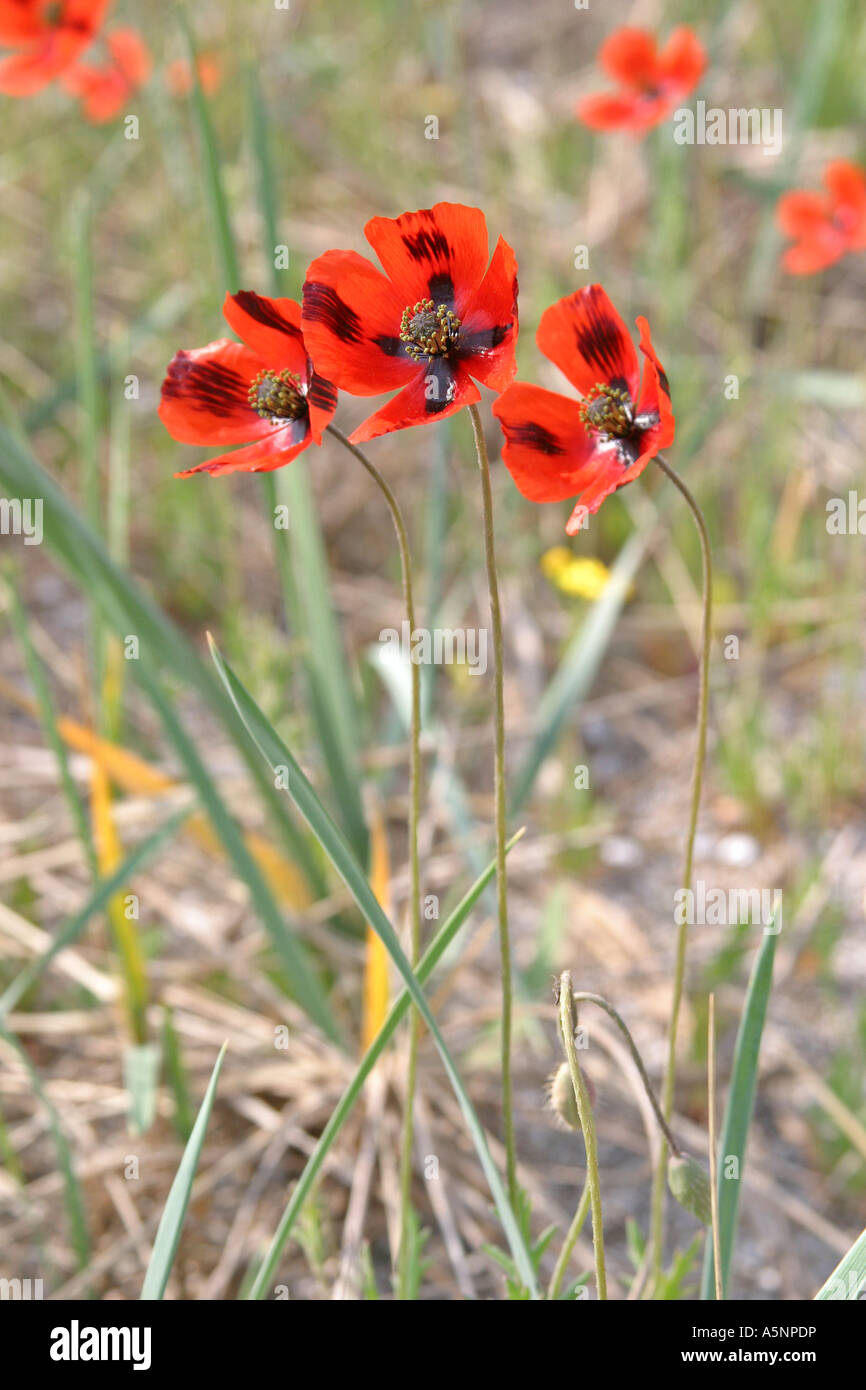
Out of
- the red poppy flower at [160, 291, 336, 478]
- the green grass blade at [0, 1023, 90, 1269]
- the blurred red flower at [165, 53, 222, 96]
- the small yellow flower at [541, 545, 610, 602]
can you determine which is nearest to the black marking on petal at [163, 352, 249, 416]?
the red poppy flower at [160, 291, 336, 478]

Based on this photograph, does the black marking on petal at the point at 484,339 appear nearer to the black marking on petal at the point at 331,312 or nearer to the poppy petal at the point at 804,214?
the black marking on petal at the point at 331,312

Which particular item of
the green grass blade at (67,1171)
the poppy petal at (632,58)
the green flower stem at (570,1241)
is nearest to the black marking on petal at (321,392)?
the green flower stem at (570,1241)

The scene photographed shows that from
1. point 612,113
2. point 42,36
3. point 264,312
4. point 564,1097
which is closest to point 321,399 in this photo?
point 264,312

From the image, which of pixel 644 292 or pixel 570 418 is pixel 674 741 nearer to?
pixel 644 292

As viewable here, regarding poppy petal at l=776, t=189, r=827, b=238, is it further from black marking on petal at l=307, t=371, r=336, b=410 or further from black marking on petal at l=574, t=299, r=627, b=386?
black marking on petal at l=307, t=371, r=336, b=410
